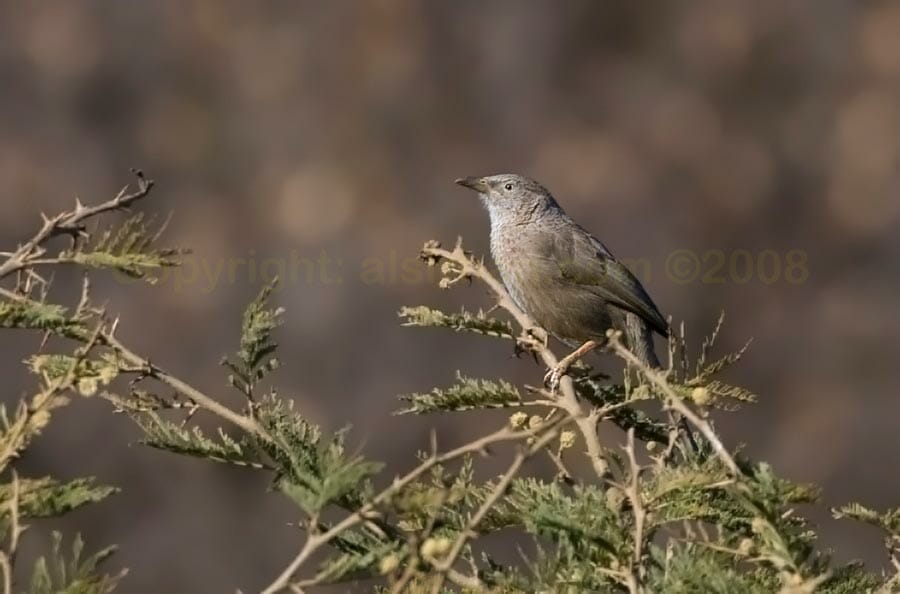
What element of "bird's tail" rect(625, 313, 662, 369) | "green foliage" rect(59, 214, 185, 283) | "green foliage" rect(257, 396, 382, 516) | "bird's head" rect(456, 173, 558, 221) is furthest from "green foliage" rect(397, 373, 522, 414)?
"bird's head" rect(456, 173, 558, 221)

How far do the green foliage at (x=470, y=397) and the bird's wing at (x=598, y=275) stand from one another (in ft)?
11.6

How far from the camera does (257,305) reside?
101 inches

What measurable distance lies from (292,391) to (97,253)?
10370 millimetres

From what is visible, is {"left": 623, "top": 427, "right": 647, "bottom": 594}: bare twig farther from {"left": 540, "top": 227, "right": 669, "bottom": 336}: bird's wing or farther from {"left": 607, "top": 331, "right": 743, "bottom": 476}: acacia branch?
{"left": 540, "top": 227, "right": 669, "bottom": 336}: bird's wing

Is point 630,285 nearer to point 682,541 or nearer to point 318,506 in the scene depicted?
point 682,541

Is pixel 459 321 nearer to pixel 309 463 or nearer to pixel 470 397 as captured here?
pixel 470 397

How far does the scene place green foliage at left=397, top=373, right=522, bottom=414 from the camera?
2.69 metres

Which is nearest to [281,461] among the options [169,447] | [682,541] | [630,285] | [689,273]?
[169,447]

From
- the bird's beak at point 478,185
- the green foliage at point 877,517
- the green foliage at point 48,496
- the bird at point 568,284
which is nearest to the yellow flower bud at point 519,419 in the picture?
the green foliage at point 877,517

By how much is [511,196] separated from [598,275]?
616 mm

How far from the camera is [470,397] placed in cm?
272

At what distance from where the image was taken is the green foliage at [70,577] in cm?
191

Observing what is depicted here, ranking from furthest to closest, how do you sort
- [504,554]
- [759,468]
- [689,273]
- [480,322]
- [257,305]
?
[689,273] < [504,554] < [480,322] < [257,305] < [759,468]

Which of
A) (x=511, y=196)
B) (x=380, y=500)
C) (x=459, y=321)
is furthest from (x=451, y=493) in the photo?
(x=511, y=196)
